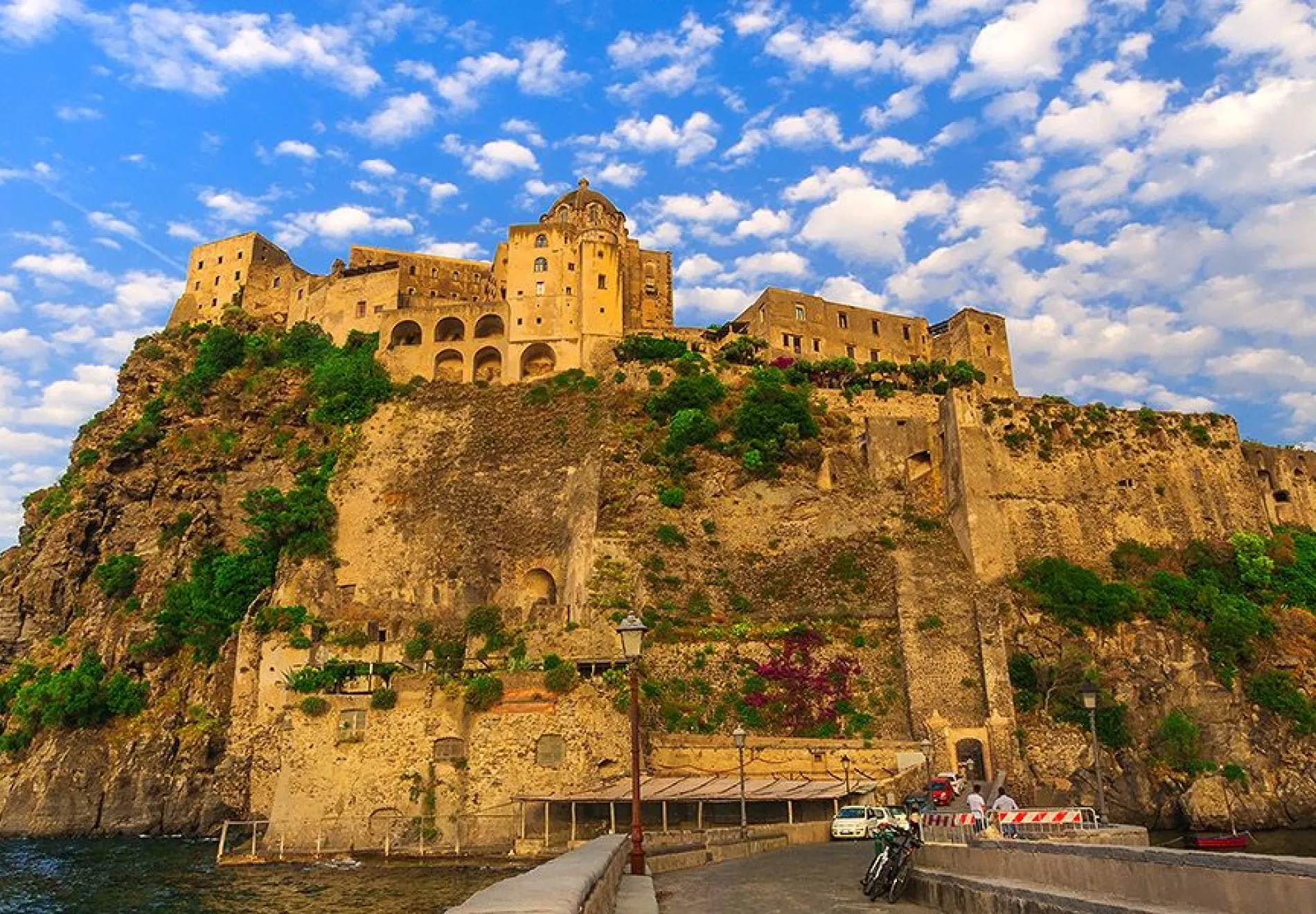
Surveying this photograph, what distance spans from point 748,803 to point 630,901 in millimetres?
22011

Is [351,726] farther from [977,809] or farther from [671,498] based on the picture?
[977,809]

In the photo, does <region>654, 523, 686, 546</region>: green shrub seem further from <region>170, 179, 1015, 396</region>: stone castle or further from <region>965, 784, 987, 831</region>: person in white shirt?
<region>965, 784, 987, 831</region>: person in white shirt

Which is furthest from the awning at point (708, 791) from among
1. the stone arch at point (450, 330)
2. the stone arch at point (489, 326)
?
the stone arch at point (450, 330)

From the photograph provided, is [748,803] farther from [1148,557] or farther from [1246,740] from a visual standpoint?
[1148,557]

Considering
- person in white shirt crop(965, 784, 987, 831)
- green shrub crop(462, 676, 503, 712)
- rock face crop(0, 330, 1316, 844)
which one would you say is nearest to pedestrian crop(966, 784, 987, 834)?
person in white shirt crop(965, 784, 987, 831)

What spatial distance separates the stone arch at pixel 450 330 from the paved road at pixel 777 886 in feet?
138

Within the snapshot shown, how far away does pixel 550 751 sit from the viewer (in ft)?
114

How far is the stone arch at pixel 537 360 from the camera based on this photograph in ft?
187

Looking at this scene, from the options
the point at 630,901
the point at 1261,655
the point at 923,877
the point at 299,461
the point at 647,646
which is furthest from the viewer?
the point at 299,461

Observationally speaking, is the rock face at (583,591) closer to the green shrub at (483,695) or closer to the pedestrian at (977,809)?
the green shrub at (483,695)

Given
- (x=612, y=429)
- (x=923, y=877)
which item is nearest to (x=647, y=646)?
(x=612, y=429)

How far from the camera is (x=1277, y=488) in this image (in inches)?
2234

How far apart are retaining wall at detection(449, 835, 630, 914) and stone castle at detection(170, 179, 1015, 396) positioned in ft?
153

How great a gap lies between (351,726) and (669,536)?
1645 centimetres
